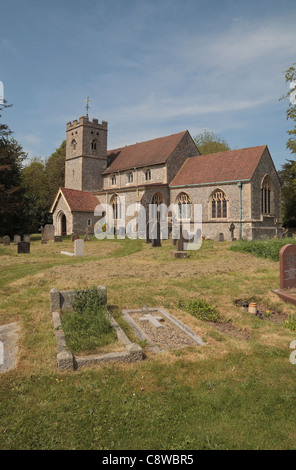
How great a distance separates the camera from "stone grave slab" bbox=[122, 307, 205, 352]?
6.14 meters

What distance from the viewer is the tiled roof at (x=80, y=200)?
106 feet

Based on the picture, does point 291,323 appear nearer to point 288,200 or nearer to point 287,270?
point 287,270

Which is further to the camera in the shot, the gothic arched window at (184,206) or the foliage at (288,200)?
the foliage at (288,200)

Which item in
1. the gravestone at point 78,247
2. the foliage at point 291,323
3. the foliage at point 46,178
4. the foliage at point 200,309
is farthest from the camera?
the foliage at point 46,178

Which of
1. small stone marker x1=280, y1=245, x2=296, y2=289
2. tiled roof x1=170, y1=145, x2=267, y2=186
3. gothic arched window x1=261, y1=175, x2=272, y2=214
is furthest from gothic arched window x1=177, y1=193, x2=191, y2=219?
small stone marker x1=280, y1=245, x2=296, y2=289

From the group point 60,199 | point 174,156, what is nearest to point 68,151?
point 60,199

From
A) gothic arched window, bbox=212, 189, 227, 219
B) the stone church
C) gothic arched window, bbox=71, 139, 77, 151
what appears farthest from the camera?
gothic arched window, bbox=71, 139, 77, 151

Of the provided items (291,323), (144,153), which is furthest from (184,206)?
(291,323)

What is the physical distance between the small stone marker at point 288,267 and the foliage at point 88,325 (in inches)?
236

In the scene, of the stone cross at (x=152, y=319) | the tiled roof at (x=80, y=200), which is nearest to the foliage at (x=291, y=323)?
the stone cross at (x=152, y=319)

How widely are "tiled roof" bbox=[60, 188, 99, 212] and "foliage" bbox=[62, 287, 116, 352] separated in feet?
84.2

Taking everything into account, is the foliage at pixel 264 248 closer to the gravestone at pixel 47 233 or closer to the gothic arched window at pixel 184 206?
the gothic arched window at pixel 184 206

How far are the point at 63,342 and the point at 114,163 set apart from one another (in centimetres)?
3447

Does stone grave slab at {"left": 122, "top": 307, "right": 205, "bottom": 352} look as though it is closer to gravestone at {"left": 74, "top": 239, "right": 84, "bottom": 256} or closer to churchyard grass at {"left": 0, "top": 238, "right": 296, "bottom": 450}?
churchyard grass at {"left": 0, "top": 238, "right": 296, "bottom": 450}
